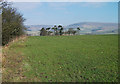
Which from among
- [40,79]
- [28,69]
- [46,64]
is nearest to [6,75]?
[28,69]

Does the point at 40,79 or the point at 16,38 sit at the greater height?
the point at 16,38

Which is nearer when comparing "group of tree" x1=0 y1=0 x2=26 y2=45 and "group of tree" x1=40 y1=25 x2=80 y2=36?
"group of tree" x1=0 y1=0 x2=26 y2=45

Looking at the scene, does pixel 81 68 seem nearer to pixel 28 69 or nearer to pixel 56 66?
pixel 56 66

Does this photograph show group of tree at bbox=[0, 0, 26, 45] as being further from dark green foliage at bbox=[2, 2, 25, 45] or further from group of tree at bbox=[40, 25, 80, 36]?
group of tree at bbox=[40, 25, 80, 36]

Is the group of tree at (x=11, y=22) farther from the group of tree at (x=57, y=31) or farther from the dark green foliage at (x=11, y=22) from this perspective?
the group of tree at (x=57, y=31)

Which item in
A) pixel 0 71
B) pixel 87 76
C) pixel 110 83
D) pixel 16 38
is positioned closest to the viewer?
pixel 110 83

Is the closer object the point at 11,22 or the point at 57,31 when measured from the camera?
the point at 11,22

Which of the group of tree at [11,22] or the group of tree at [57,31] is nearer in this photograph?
the group of tree at [11,22]

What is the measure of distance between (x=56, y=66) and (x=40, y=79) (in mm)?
2379

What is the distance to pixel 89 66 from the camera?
10461 mm

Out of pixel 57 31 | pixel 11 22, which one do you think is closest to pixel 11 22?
pixel 11 22

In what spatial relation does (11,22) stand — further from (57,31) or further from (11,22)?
(57,31)

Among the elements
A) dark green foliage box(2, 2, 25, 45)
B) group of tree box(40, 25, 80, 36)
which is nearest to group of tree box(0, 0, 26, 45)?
dark green foliage box(2, 2, 25, 45)

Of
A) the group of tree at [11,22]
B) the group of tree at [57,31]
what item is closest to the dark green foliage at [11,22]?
the group of tree at [11,22]
